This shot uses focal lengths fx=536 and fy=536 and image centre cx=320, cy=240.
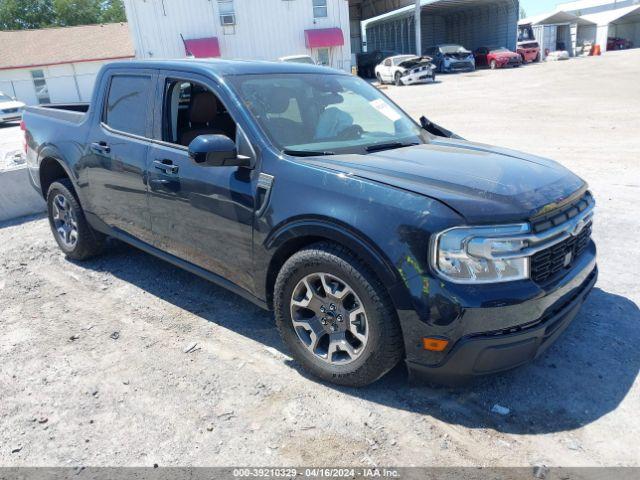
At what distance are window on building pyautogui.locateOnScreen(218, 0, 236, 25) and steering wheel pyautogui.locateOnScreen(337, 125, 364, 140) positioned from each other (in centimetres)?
3100

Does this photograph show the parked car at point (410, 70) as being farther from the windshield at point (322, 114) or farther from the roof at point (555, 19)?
the windshield at point (322, 114)

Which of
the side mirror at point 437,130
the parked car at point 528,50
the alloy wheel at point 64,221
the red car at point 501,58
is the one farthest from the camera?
the parked car at point 528,50

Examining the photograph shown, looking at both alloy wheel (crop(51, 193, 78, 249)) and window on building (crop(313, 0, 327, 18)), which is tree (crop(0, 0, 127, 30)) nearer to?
window on building (crop(313, 0, 327, 18))

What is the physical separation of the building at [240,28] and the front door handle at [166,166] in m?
28.7

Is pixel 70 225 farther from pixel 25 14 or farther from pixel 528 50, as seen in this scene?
pixel 25 14

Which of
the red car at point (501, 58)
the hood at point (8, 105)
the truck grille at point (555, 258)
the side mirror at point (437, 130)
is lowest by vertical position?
the red car at point (501, 58)

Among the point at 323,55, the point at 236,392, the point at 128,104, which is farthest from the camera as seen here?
the point at 323,55

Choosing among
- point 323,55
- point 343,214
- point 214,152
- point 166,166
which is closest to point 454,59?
point 323,55

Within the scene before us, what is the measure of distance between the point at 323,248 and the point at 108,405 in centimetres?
→ 157

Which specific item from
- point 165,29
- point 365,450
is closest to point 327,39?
point 165,29

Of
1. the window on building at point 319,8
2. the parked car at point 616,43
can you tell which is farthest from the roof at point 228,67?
the parked car at point 616,43

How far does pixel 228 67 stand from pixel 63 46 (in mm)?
37644

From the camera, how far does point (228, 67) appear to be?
12.6 ft

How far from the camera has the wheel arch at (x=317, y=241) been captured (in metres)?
2.78
